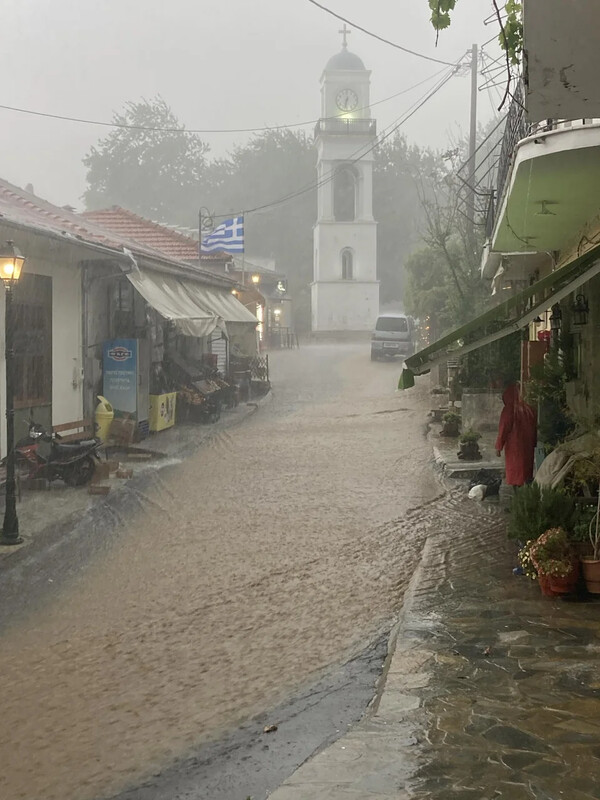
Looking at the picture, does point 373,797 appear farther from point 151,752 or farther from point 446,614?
point 446,614

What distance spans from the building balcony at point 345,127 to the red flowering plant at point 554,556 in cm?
5075

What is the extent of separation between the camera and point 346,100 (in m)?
56.6

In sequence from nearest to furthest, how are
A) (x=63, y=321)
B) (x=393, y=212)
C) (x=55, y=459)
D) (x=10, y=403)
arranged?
(x=10, y=403) → (x=55, y=459) → (x=63, y=321) → (x=393, y=212)

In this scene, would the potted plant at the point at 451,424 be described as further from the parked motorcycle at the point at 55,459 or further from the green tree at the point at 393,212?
the green tree at the point at 393,212

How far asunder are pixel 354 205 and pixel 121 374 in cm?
4407

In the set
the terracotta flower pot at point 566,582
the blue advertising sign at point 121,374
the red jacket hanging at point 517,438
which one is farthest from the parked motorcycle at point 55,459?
the terracotta flower pot at point 566,582

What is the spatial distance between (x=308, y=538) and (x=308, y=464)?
5.14 m

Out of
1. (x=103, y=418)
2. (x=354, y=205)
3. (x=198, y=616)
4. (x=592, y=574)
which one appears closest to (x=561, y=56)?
(x=592, y=574)

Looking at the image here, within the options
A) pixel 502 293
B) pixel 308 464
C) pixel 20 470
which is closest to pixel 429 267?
pixel 502 293

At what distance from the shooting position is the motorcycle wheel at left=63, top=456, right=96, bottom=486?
40.7 feet

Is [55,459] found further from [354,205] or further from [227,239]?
[354,205]

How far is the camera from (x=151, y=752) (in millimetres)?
4984

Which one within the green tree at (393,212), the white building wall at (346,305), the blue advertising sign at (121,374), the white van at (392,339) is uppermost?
the green tree at (393,212)

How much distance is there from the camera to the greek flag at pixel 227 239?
2964 cm
